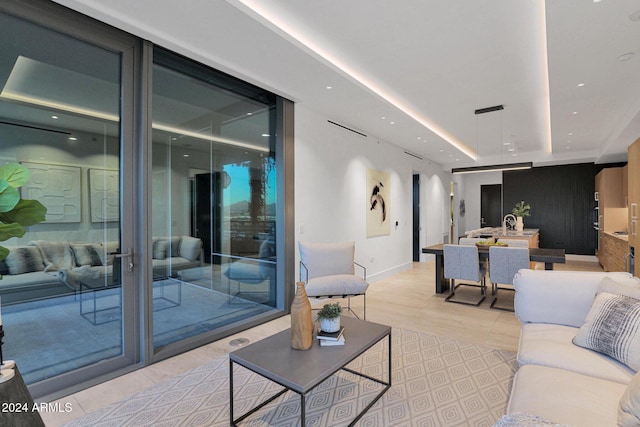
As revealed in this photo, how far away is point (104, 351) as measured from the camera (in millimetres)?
2582

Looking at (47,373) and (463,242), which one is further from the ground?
(463,242)

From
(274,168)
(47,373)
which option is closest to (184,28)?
(274,168)

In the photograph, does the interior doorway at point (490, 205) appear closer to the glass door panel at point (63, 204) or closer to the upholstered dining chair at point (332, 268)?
the upholstered dining chair at point (332, 268)

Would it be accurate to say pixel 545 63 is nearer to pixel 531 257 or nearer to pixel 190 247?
pixel 531 257

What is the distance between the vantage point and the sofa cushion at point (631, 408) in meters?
1.16

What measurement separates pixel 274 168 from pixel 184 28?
73.7 inches

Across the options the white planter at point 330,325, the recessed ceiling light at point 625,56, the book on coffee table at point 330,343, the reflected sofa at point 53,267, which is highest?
the recessed ceiling light at point 625,56

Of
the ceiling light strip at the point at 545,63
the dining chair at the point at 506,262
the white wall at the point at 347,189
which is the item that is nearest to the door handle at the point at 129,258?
the white wall at the point at 347,189

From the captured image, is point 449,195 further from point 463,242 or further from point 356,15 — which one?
point 356,15

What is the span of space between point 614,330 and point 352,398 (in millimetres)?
1624

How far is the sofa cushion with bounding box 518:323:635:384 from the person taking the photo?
1684 mm

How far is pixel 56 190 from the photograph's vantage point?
7.77 feet

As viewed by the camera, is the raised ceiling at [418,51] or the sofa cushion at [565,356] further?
the raised ceiling at [418,51]

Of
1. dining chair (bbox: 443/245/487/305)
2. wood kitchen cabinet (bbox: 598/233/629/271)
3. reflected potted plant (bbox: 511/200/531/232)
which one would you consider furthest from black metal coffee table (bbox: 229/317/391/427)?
reflected potted plant (bbox: 511/200/531/232)
